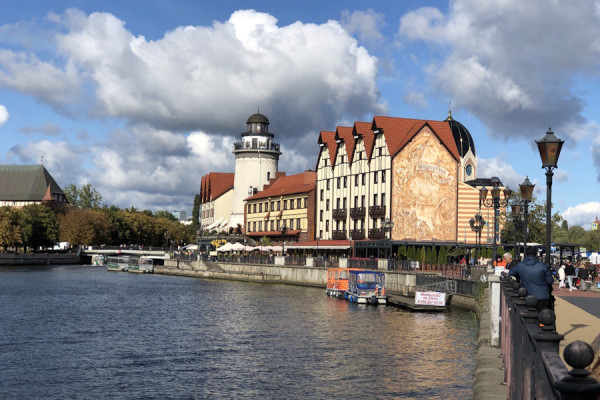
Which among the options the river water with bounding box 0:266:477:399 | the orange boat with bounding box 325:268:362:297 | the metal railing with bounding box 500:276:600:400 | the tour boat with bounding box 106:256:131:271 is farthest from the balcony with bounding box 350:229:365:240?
the metal railing with bounding box 500:276:600:400

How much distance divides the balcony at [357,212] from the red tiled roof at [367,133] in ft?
20.0

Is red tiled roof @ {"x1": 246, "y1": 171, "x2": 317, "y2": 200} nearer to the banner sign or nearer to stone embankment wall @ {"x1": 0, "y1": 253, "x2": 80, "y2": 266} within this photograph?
stone embankment wall @ {"x1": 0, "y1": 253, "x2": 80, "y2": 266}

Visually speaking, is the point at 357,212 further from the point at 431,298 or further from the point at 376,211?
the point at 431,298

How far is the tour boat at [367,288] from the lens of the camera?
180 feet

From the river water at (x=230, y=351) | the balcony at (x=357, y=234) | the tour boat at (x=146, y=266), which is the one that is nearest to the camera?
the river water at (x=230, y=351)

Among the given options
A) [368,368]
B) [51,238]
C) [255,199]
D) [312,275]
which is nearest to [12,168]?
[51,238]

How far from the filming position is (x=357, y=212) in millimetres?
86125

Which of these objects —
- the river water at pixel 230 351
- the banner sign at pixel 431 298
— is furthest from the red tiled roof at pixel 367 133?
the banner sign at pixel 431 298

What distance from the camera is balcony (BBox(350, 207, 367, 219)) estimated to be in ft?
279

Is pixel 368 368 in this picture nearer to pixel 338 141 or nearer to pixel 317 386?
pixel 317 386

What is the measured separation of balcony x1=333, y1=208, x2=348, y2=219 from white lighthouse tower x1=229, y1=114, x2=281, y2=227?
107 ft

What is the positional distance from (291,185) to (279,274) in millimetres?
27307

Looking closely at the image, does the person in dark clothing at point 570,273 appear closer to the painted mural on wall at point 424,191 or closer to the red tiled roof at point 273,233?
the painted mural on wall at point 424,191

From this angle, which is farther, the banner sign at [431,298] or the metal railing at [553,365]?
the banner sign at [431,298]
